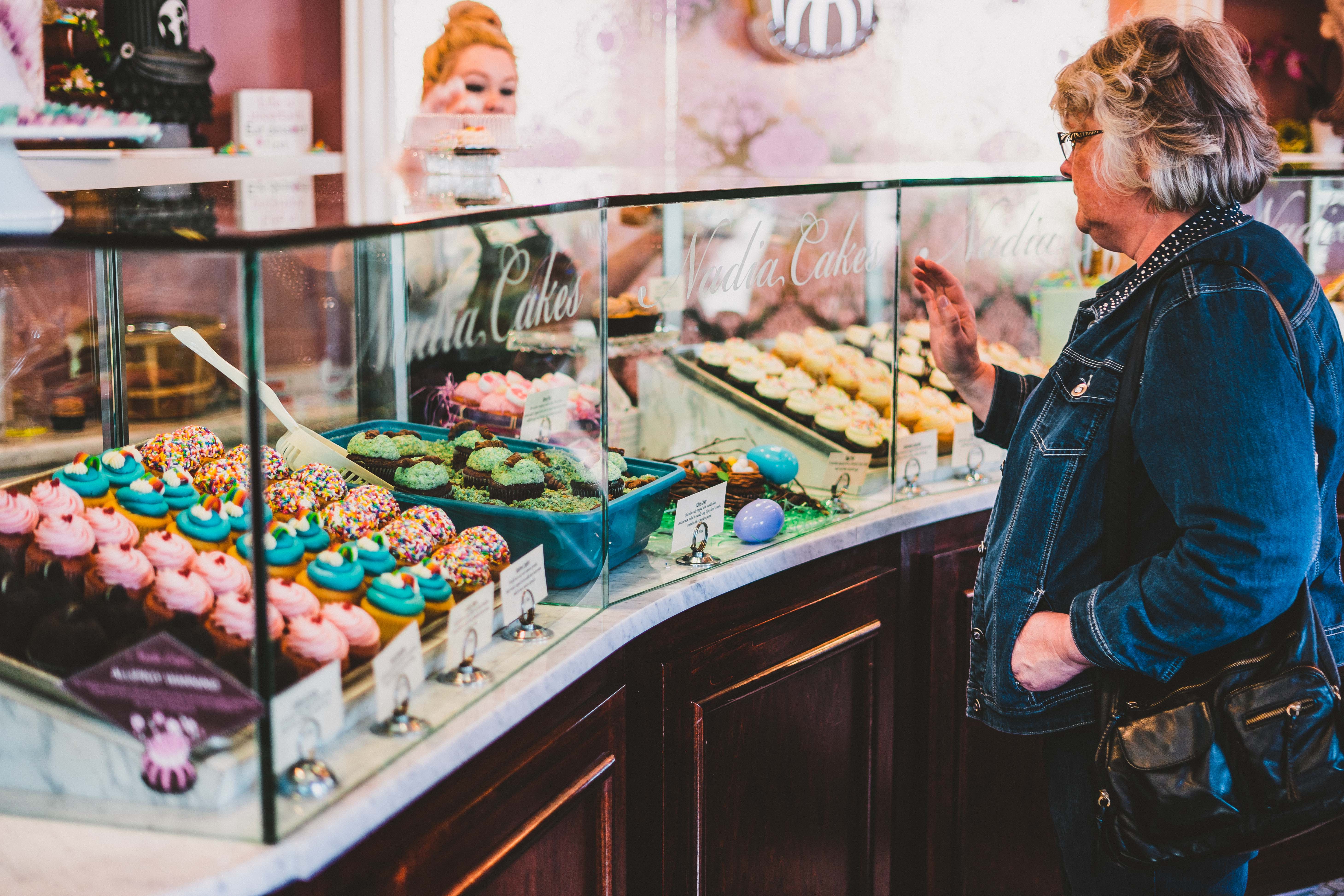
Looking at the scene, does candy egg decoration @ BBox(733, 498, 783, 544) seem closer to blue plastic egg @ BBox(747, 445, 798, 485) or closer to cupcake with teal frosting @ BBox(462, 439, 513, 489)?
blue plastic egg @ BBox(747, 445, 798, 485)

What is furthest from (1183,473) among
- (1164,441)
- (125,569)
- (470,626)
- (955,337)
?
(125,569)

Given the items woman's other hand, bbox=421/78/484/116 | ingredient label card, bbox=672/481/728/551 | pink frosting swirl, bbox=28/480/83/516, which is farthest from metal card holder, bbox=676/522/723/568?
woman's other hand, bbox=421/78/484/116

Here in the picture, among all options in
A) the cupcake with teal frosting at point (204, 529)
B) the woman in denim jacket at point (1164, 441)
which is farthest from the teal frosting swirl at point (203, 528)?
the woman in denim jacket at point (1164, 441)

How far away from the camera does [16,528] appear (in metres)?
1.27

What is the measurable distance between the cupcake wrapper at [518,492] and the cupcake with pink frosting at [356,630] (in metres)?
0.40

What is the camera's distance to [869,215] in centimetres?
210

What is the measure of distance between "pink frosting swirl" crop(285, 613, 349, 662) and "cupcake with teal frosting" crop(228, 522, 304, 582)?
0.13 m

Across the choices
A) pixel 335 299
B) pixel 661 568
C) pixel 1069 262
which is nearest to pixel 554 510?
pixel 661 568

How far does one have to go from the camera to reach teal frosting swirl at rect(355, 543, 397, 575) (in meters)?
1.31

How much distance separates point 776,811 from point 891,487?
2.05ft

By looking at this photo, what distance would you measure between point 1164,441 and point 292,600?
0.94m

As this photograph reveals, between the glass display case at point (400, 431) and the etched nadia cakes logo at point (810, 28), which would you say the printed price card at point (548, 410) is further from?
the etched nadia cakes logo at point (810, 28)

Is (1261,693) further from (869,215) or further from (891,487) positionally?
(869,215)

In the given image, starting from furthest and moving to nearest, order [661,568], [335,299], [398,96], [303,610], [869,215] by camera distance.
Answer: [398,96]
[869,215]
[335,299]
[661,568]
[303,610]
